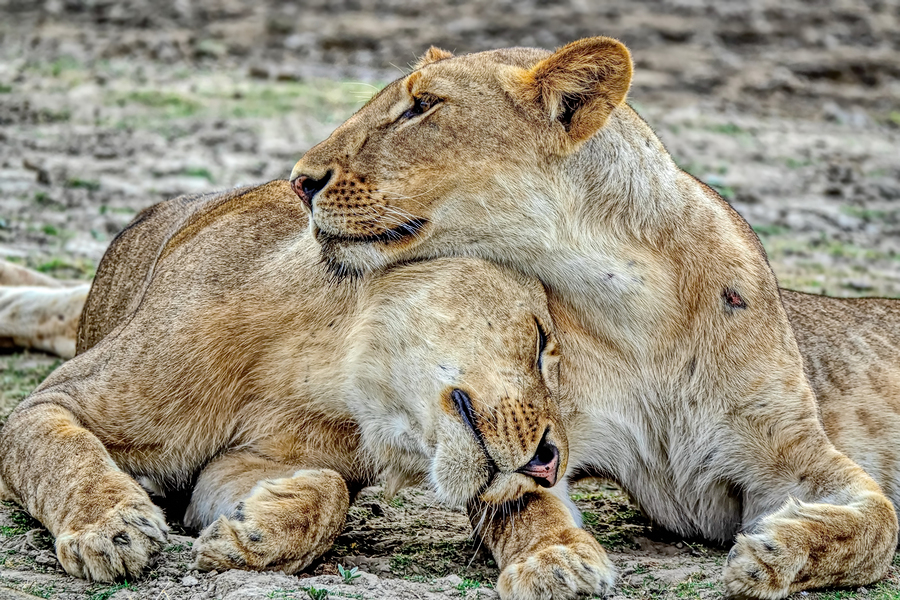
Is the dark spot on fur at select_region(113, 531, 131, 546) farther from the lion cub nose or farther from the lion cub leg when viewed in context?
the lion cub nose

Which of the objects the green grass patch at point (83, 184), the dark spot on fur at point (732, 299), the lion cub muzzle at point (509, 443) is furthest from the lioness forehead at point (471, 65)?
the green grass patch at point (83, 184)

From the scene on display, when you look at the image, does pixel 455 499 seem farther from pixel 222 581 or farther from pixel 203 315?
pixel 203 315

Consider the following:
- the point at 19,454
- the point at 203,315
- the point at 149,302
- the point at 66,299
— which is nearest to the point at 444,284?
the point at 203,315

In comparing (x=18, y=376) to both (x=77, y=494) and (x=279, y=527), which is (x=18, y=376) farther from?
(x=279, y=527)

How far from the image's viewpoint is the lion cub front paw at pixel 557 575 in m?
3.11

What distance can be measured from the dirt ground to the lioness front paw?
0.06 metres

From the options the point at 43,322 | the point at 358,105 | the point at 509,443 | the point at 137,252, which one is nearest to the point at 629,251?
the point at 509,443

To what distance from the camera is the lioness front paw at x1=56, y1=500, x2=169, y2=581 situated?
3.09 meters

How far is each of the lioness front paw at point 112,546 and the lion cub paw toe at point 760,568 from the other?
147cm

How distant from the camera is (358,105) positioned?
34.2ft

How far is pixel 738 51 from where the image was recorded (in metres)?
12.9

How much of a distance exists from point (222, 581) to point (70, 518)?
0.50m

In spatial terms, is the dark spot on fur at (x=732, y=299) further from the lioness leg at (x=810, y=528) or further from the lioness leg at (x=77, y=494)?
the lioness leg at (x=77, y=494)

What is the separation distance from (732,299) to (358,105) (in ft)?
23.0
